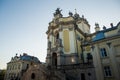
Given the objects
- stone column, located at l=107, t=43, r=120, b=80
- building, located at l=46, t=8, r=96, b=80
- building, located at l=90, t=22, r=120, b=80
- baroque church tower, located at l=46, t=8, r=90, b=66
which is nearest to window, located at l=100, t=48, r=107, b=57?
building, located at l=90, t=22, r=120, b=80

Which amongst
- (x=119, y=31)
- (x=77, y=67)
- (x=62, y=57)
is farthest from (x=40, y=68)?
(x=119, y=31)

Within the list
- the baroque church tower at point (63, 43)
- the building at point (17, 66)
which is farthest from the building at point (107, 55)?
the building at point (17, 66)

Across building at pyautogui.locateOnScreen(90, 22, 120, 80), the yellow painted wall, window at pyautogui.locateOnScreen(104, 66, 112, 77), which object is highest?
the yellow painted wall

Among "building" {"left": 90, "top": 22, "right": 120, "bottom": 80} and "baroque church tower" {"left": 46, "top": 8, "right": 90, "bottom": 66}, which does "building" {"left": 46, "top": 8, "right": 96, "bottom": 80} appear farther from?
"building" {"left": 90, "top": 22, "right": 120, "bottom": 80}

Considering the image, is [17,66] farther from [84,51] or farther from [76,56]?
[84,51]

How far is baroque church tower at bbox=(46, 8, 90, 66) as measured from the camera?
82.5 feet

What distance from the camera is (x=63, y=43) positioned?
1056 inches

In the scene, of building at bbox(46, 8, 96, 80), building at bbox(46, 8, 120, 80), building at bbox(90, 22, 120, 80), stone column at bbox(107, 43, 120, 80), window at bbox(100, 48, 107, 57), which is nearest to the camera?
stone column at bbox(107, 43, 120, 80)

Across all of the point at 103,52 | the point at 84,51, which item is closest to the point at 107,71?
the point at 103,52

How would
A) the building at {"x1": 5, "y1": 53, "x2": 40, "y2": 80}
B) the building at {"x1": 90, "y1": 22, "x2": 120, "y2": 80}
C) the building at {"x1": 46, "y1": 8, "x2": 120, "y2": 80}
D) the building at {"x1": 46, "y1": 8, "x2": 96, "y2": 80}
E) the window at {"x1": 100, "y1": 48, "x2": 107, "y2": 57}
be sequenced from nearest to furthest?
the building at {"x1": 90, "y1": 22, "x2": 120, "y2": 80}, the building at {"x1": 46, "y1": 8, "x2": 120, "y2": 80}, the window at {"x1": 100, "y1": 48, "x2": 107, "y2": 57}, the building at {"x1": 46, "y1": 8, "x2": 96, "y2": 80}, the building at {"x1": 5, "y1": 53, "x2": 40, "y2": 80}

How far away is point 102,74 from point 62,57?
32.7 ft

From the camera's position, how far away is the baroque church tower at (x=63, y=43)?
82.5 ft

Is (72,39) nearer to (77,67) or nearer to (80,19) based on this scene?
(77,67)

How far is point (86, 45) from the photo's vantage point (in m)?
28.6
